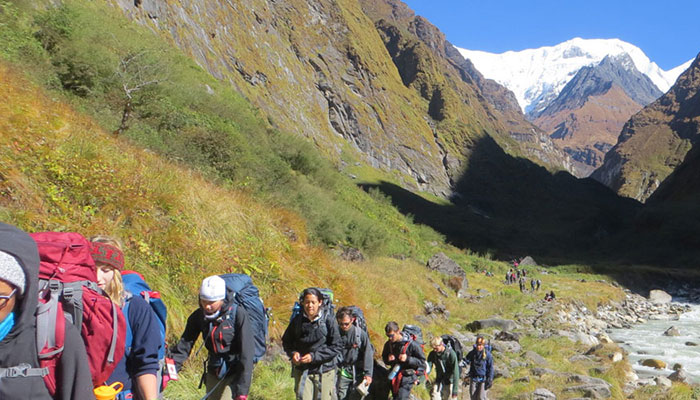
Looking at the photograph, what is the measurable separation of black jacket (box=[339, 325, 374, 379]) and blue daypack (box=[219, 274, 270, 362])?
1205 mm

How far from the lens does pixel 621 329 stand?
2441cm

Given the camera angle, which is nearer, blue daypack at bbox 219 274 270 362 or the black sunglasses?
the black sunglasses

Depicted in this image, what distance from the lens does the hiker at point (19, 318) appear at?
1.50 m

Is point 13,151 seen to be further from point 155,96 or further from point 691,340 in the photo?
point 691,340

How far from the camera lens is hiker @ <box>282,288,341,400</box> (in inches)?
181

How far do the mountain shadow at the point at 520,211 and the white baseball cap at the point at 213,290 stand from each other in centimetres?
5671

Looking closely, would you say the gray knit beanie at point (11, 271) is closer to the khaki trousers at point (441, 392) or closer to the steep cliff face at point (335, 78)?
Result: the khaki trousers at point (441, 392)

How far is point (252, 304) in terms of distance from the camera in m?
3.79

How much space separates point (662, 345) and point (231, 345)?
A: 22389 millimetres

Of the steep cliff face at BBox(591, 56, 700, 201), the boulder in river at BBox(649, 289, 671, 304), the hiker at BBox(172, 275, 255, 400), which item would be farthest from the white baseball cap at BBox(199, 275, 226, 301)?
the steep cliff face at BBox(591, 56, 700, 201)

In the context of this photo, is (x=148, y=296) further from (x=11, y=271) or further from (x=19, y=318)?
(x=11, y=271)

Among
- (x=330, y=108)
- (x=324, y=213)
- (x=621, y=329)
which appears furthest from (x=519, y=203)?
(x=324, y=213)

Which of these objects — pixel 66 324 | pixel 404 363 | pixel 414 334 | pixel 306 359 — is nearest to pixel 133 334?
pixel 66 324

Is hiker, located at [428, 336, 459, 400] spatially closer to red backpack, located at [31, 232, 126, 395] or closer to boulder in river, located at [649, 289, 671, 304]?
red backpack, located at [31, 232, 126, 395]
